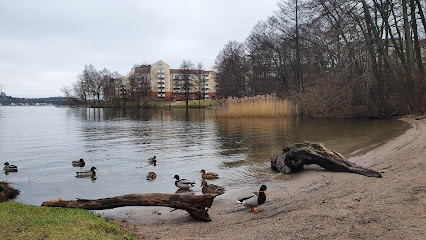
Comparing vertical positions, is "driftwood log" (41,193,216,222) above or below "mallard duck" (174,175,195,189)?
above

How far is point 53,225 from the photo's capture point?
5531mm

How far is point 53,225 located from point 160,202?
2.06 m

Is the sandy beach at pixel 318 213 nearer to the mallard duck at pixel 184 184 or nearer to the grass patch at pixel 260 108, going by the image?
the mallard duck at pixel 184 184

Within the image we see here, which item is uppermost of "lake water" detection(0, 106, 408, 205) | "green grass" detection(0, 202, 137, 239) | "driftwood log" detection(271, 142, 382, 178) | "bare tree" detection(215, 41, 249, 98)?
"bare tree" detection(215, 41, 249, 98)

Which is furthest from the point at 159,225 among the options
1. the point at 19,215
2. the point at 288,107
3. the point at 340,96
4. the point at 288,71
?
→ the point at 288,71

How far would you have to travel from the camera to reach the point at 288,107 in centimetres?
3553

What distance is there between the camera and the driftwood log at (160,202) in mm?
6578

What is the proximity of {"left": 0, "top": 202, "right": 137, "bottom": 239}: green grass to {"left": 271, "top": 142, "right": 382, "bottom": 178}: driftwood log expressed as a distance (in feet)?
22.0

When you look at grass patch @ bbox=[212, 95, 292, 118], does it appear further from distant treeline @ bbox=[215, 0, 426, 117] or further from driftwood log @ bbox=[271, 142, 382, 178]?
driftwood log @ bbox=[271, 142, 382, 178]

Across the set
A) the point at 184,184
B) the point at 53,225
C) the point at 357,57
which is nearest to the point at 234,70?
the point at 357,57

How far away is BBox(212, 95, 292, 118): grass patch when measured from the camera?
34.7 m

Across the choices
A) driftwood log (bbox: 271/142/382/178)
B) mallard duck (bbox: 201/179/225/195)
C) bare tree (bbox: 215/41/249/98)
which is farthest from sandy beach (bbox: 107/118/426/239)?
bare tree (bbox: 215/41/249/98)

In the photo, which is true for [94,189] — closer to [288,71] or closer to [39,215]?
[39,215]

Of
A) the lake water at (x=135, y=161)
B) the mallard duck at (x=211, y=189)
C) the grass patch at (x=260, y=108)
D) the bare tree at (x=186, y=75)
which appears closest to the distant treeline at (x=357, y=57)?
the grass patch at (x=260, y=108)
